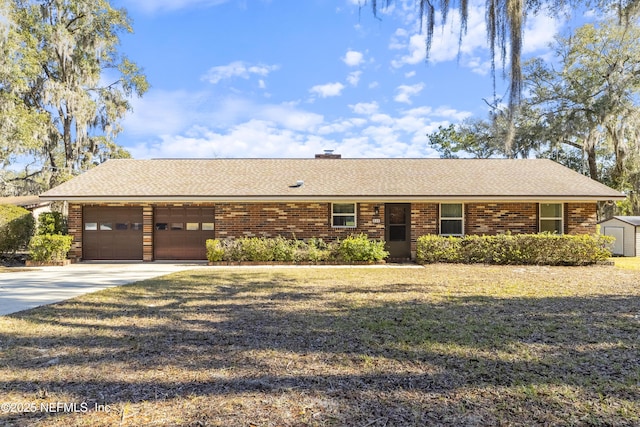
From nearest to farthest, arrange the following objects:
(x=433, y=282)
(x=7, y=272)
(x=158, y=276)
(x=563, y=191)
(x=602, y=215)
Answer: (x=433, y=282) → (x=158, y=276) → (x=7, y=272) → (x=563, y=191) → (x=602, y=215)

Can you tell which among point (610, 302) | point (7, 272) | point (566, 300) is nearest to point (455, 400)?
point (566, 300)

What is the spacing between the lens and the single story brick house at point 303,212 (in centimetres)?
1234

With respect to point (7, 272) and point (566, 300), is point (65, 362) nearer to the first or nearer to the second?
point (566, 300)

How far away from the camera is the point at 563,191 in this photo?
40.9 feet

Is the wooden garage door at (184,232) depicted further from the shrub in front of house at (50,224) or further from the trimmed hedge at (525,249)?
the trimmed hedge at (525,249)

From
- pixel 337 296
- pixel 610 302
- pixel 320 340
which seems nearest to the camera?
pixel 320 340

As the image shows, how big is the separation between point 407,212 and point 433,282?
16.8ft

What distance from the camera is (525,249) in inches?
452

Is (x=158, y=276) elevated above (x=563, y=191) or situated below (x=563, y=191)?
below

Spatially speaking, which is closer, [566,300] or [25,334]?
[25,334]

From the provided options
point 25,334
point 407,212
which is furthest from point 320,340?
point 407,212

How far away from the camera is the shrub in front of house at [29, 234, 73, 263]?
11.6 m

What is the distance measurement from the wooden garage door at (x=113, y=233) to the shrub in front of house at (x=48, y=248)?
3.08 feet

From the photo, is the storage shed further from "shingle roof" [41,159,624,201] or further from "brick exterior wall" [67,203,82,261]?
"brick exterior wall" [67,203,82,261]
